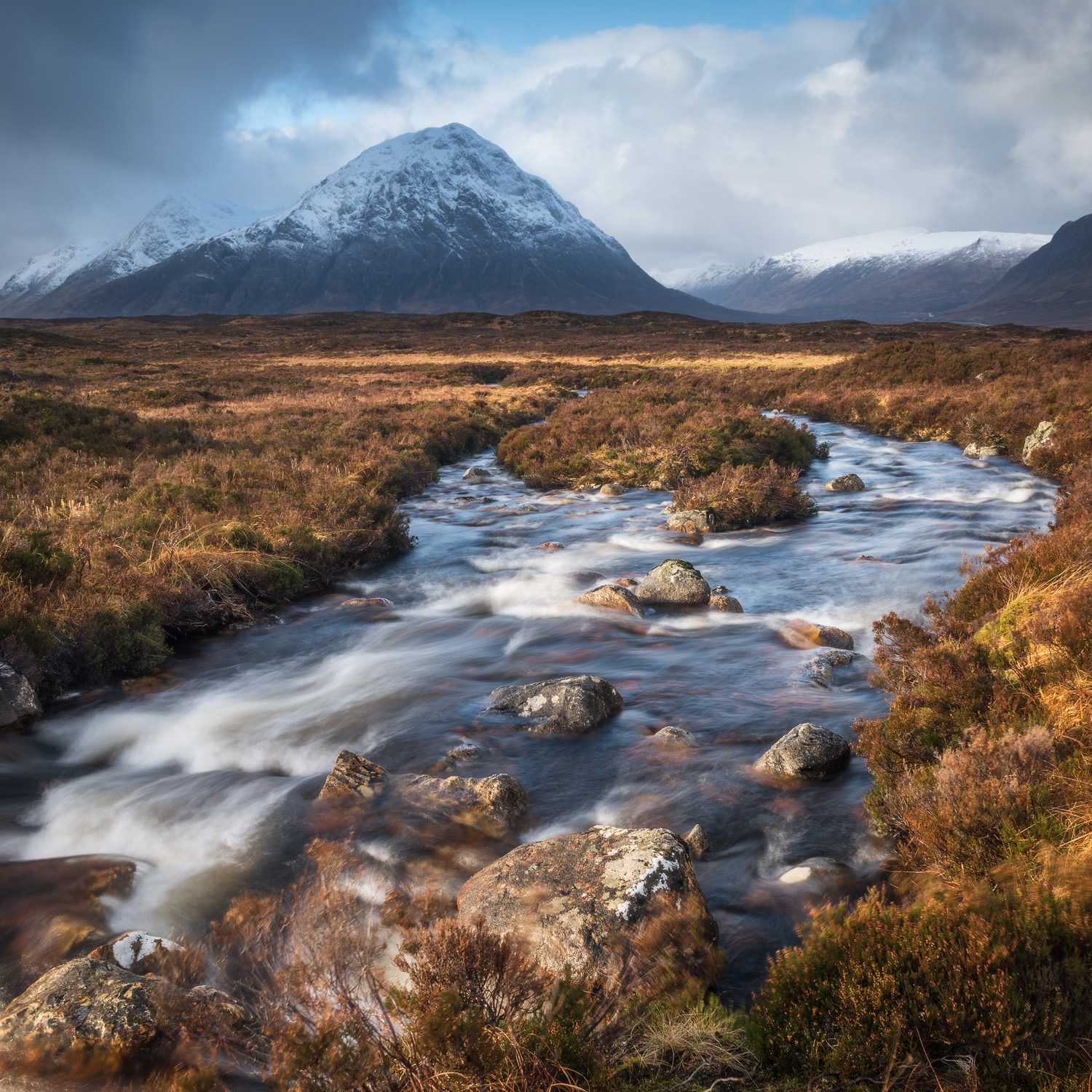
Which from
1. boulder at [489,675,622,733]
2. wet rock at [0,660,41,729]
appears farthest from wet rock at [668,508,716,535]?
wet rock at [0,660,41,729]

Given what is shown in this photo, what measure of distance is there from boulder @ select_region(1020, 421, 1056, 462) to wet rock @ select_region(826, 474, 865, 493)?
494cm

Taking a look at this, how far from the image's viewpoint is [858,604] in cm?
998

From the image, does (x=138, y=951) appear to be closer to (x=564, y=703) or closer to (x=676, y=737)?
(x=564, y=703)

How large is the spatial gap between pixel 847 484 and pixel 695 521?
222 inches

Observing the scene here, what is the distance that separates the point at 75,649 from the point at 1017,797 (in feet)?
28.9

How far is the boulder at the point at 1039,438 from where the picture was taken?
713 inches

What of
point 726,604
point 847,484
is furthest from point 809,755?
point 847,484

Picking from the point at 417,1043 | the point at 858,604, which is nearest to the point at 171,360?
the point at 858,604

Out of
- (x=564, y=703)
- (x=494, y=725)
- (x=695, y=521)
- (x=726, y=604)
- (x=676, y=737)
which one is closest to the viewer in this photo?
(x=676, y=737)

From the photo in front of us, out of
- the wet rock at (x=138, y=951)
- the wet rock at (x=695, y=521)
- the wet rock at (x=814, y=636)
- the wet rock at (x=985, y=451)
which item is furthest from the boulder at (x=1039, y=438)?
the wet rock at (x=138, y=951)

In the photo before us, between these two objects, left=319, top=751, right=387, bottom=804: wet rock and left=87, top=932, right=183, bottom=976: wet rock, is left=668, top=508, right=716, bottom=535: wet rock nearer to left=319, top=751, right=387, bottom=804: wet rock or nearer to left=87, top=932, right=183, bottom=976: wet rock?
left=319, top=751, right=387, bottom=804: wet rock

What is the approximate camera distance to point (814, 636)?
8.78 metres

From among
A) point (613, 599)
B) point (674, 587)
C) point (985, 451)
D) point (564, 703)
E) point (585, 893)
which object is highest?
point (985, 451)

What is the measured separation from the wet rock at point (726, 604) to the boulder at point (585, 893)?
6.06 meters
